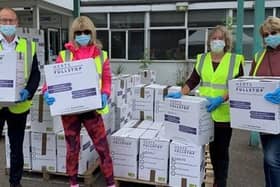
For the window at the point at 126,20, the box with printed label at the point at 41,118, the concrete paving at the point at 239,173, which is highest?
the window at the point at 126,20

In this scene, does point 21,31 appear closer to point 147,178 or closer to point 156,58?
point 147,178

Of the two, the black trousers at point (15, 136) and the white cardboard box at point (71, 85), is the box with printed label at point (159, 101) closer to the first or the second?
the white cardboard box at point (71, 85)

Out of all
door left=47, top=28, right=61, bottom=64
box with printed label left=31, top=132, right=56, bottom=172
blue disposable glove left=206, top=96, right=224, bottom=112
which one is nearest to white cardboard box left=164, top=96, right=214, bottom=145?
blue disposable glove left=206, top=96, right=224, bottom=112

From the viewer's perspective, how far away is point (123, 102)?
477 centimetres

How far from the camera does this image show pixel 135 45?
38.0 ft

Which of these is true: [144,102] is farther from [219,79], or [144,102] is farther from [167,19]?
[167,19]

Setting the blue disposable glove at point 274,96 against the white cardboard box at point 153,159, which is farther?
the white cardboard box at point 153,159

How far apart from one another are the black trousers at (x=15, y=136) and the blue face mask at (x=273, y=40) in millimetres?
2146

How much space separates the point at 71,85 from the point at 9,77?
55cm

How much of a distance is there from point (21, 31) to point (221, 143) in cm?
381

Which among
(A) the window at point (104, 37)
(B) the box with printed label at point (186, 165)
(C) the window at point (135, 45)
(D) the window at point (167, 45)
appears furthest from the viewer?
(A) the window at point (104, 37)

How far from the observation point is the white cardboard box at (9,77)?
2.83m

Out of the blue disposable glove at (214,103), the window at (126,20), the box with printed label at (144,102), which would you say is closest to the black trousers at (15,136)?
the box with printed label at (144,102)

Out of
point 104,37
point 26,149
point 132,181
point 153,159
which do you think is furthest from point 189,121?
point 104,37
